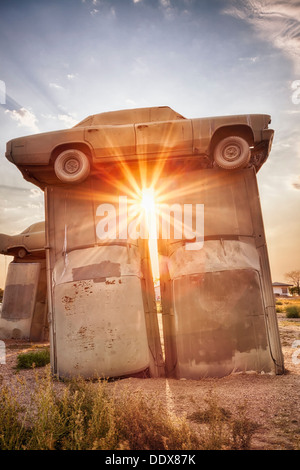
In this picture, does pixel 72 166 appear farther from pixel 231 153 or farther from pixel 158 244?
pixel 231 153

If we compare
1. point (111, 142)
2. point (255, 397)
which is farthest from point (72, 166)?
point (255, 397)

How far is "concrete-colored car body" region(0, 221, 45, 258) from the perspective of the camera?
14984 millimetres

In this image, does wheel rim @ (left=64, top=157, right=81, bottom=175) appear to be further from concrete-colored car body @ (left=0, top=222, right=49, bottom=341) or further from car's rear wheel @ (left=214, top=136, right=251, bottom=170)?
concrete-colored car body @ (left=0, top=222, right=49, bottom=341)

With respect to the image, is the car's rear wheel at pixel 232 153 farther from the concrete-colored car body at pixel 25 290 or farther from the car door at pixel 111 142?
the concrete-colored car body at pixel 25 290

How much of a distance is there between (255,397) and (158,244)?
433 centimetres

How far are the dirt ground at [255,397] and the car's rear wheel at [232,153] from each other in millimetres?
4553

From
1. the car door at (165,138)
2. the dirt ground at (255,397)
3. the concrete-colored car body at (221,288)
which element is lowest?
the dirt ground at (255,397)

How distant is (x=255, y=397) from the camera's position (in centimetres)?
512

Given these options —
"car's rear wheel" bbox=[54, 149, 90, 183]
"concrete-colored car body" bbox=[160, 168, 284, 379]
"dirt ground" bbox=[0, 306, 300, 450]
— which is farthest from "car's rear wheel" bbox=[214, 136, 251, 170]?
"dirt ground" bbox=[0, 306, 300, 450]

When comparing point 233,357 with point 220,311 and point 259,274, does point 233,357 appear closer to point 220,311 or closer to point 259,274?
point 220,311

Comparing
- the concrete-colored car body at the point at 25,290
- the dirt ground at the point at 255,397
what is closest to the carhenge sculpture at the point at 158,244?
the dirt ground at the point at 255,397

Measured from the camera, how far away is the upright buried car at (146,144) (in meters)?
7.41

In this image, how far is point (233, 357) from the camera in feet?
21.6
